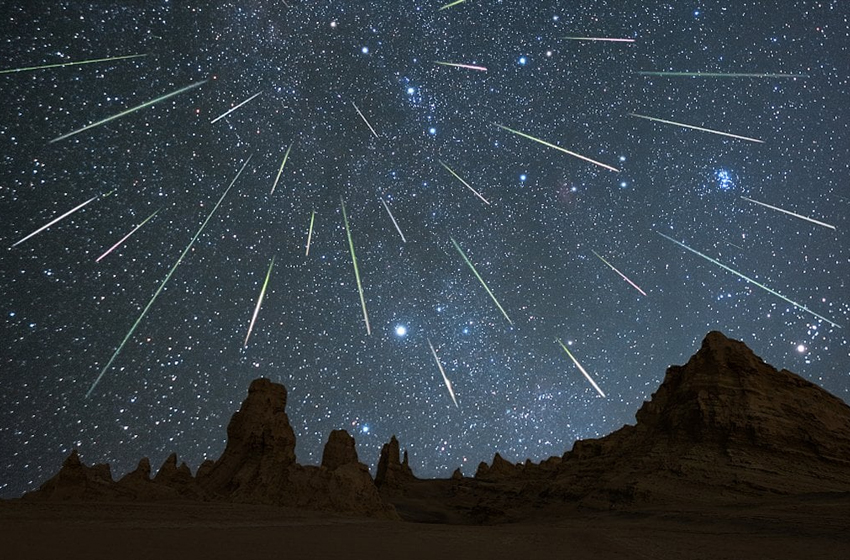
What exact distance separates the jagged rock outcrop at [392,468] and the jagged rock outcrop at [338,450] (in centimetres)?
2698

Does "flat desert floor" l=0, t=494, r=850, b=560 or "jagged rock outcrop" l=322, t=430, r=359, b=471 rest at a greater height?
"jagged rock outcrop" l=322, t=430, r=359, b=471

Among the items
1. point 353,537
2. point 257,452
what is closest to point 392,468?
point 257,452

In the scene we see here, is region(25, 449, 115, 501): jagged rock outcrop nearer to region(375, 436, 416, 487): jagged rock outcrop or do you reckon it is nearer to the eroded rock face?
the eroded rock face

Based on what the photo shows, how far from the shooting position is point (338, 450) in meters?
38.2

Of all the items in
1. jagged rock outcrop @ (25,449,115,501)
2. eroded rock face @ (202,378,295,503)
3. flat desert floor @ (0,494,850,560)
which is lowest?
flat desert floor @ (0,494,850,560)

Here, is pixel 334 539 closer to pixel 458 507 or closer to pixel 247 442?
pixel 247 442

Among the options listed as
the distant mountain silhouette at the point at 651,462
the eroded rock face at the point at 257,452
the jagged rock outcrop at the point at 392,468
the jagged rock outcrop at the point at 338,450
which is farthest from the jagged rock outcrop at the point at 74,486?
the jagged rock outcrop at the point at 392,468

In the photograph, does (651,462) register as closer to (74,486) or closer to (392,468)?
(74,486)

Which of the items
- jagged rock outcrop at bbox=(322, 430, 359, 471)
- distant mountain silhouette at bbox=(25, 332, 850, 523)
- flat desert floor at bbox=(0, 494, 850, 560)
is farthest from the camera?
jagged rock outcrop at bbox=(322, 430, 359, 471)

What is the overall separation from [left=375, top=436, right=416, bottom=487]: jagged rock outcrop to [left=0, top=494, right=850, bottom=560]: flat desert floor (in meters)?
47.0

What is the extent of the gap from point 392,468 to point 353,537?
56683mm

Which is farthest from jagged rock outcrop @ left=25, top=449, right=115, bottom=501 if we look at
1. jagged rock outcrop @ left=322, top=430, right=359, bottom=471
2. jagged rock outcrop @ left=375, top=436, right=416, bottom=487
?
jagged rock outcrop @ left=375, top=436, right=416, bottom=487

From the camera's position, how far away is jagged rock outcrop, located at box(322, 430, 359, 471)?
3769 centimetres

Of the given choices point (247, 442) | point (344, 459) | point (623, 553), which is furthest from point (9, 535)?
point (344, 459)
